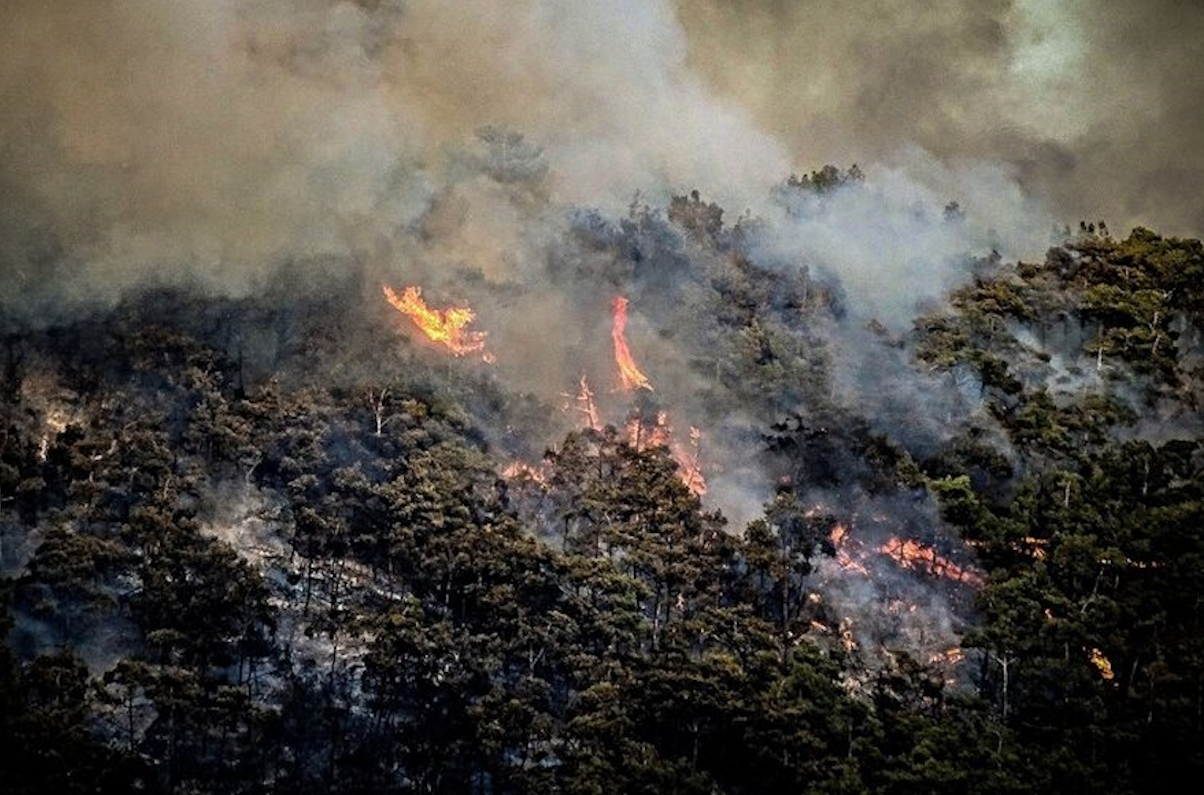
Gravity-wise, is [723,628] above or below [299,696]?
above

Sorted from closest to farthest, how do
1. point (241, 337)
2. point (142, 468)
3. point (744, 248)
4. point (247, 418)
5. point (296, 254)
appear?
point (142, 468) → point (247, 418) → point (241, 337) → point (296, 254) → point (744, 248)

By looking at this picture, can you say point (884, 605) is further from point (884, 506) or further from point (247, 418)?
point (247, 418)

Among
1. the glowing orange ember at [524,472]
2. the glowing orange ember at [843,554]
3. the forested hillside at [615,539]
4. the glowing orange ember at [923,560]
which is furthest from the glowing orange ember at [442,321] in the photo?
the glowing orange ember at [923,560]

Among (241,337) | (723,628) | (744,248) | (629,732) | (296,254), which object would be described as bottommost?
(629,732)

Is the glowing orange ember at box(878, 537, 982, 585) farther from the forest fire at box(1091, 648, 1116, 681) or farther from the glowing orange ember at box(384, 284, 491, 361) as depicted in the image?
the glowing orange ember at box(384, 284, 491, 361)

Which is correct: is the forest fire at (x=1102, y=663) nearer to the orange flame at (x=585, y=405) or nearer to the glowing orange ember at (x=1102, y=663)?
the glowing orange ember at (x=1102, y=663)

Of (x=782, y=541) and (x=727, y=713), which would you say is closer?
(x=727, y=713)

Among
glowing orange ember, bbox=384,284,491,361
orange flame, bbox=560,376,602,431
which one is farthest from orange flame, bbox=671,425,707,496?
glowing orange ember, bbox=384,284,491,361

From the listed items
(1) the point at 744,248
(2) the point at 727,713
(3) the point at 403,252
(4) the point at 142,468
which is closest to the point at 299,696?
(4) the point at 142,468
